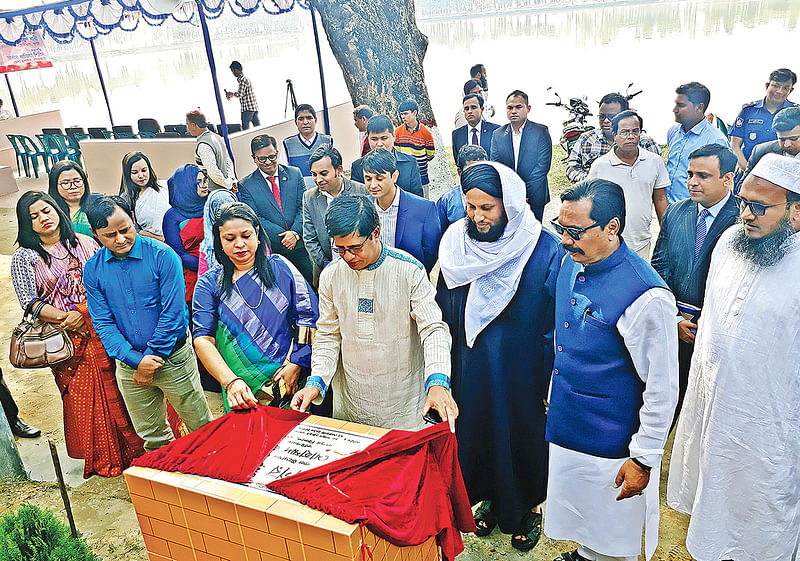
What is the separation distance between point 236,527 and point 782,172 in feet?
6.56

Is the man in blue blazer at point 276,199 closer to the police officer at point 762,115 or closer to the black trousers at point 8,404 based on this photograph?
the black trousers at point 8,404

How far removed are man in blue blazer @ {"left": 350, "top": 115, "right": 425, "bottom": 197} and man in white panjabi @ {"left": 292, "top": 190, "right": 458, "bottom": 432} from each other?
1.90 m

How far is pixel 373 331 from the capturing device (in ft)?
7.61

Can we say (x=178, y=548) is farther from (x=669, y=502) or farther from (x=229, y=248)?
(x=669, y=502)

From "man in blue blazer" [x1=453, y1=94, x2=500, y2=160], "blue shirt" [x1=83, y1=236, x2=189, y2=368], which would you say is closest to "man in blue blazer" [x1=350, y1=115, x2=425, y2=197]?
"man in blue blazer" [x1=453, y1=94, x2=500, y2=160]

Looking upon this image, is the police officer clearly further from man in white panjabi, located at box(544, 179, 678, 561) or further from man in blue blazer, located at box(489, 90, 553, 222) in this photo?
man in white panjabi, located at box(544, 179, 678, 561)

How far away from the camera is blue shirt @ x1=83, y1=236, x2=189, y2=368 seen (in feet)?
9.58

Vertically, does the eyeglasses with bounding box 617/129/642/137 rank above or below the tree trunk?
below

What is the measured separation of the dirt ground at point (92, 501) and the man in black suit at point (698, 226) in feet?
2.99

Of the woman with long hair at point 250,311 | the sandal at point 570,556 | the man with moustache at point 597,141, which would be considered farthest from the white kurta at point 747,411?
the man with moustache at point 597,141

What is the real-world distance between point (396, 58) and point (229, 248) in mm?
5978

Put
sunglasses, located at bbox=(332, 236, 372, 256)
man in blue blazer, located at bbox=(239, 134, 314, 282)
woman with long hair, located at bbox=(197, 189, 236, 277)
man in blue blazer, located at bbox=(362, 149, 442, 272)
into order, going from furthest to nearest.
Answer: man in blue blazer, located at bbox=(239, 134, 314, 282), woman with long hair, located at bbox=(197, 189, 236, 277), man in blue blazer, located at bbox=(362, 149, 442, 272), sunglasses, located at bbox=(332, 236, 372, 256)

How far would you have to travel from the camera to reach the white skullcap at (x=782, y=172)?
1.96 m

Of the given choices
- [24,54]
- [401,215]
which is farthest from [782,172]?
[24,54]
